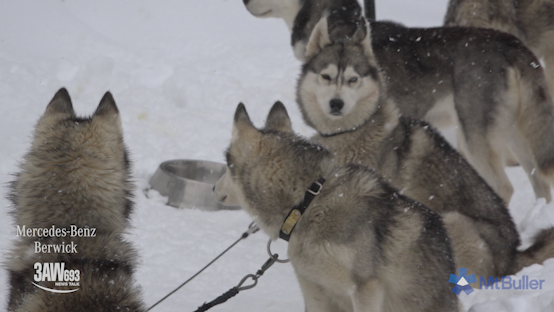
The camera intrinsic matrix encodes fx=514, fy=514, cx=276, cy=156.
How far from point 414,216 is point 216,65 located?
689cm

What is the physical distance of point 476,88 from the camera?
5.84 meters

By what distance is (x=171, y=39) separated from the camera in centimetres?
1038

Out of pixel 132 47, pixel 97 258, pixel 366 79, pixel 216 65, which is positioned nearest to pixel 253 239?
pixel 366 79

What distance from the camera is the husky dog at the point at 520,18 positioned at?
741 centimetres

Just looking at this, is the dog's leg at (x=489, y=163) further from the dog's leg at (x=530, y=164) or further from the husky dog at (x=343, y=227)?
the husky dog at (x=343, y=227)

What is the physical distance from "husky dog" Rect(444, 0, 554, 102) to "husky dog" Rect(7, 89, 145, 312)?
626 centimetres

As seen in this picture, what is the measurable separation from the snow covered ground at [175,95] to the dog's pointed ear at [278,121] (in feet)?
4.93

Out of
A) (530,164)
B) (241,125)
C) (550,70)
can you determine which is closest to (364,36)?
(241,125)

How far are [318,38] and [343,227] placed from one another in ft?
7.32

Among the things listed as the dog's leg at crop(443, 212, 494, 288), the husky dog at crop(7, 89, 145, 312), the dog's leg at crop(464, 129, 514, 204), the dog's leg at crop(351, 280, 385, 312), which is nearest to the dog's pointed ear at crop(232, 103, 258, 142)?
the husky dog at crop(7, 89, 145, 312)

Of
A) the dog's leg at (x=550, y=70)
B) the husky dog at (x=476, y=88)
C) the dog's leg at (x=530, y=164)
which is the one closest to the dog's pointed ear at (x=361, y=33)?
the husky dog at (x=476, y=88)

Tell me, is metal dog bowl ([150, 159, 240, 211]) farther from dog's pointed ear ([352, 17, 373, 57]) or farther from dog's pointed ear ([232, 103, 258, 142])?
dog's pointed ear ([232, 103, 258, 142])

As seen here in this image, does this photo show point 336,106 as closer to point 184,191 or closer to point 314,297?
point 314,297

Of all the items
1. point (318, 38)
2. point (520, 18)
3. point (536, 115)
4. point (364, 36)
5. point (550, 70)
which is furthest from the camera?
point (550, 70)
